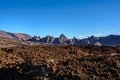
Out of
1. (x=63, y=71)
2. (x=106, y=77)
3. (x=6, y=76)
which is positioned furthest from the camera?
(x=6, y=76)

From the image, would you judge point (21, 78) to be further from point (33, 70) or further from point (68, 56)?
point (68, 56)

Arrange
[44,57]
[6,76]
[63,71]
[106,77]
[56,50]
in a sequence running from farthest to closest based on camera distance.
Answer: [56,50], [44,57], [6,76], [63,71], [106,77]

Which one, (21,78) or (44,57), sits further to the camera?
(44,57)

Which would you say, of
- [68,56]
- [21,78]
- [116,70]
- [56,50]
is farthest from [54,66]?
[56,50]

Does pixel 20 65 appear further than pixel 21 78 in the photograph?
Yes

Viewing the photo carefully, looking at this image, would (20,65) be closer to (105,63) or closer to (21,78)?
(21,78)

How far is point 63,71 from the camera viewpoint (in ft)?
77.2

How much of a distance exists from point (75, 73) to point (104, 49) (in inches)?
483

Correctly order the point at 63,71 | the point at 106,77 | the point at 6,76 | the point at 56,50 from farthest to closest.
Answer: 1. the point at 56,50
2. the point at 6,76
3. the point at 63,71
4. the point at 106,77

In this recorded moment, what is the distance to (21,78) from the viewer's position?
24750 mm

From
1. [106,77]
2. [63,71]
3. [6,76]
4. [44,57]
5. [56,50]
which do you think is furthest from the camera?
[56,50]

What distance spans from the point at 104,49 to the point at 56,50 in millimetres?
5436

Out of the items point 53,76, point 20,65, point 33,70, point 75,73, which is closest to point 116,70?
point 75,73

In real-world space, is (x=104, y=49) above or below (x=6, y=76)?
above
